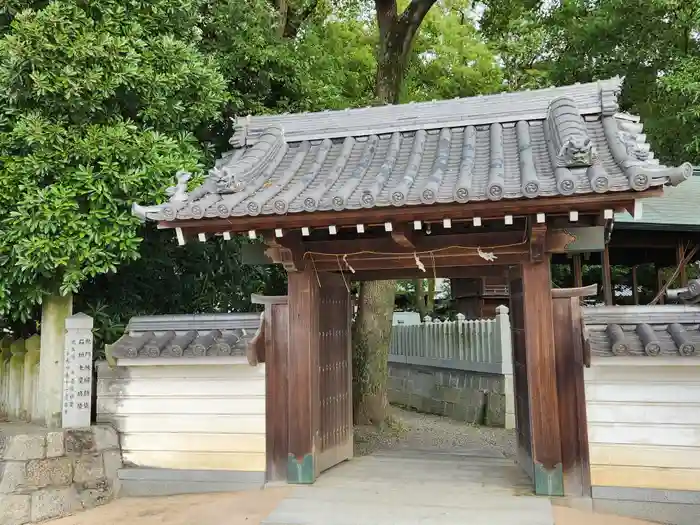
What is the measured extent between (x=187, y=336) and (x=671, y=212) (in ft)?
34.5

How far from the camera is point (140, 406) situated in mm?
7277

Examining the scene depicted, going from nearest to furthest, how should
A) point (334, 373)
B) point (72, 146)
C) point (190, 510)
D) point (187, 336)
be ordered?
1. point (190, 510)
2. point (72, 146)
3. point (187, 336)
4. point (334, 373)

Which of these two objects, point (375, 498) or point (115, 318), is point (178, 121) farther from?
point (375, 498)

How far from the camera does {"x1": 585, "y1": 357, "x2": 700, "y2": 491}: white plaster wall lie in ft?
19.8

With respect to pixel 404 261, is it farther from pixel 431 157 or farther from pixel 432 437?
pixel 432 437

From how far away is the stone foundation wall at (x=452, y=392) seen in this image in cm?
1276

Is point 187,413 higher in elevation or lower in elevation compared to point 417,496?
higher

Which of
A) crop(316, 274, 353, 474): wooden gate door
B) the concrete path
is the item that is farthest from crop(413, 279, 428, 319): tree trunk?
the concrete path

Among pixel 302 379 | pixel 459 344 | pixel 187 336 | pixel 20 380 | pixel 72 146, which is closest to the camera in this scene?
pixel 72 146

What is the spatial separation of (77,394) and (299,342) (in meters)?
2.72

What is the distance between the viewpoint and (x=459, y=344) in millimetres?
14172

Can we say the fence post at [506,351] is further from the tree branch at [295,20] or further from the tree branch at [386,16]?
the tree branch at [295,20]

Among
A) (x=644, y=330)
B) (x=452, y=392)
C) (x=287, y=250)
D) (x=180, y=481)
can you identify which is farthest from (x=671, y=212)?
(x=180, y=481)

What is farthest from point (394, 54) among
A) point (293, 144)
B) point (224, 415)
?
point (224, 415)
